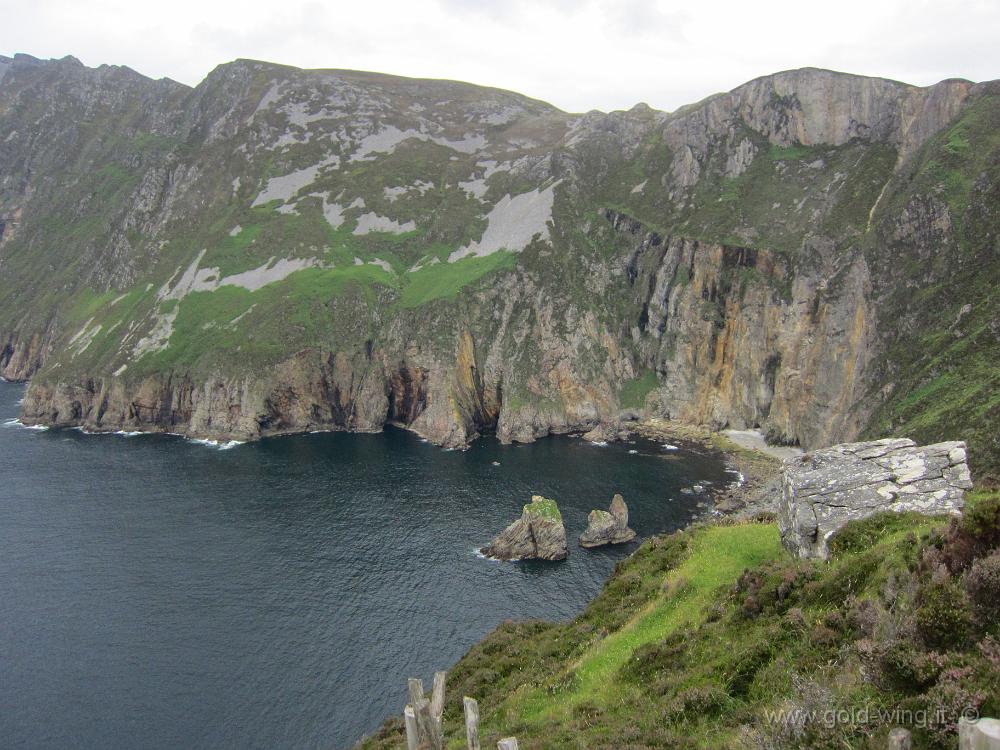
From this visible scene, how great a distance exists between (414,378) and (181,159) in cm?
11584

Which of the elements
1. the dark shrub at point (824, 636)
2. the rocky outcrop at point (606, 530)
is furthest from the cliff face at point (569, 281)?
the dark shrub at point (824, 636)

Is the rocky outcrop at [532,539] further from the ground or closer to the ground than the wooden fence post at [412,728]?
closer to the ground

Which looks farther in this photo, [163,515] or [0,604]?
[163,515]

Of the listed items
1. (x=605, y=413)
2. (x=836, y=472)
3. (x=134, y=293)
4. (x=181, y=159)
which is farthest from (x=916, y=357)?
(x=181, y=159)

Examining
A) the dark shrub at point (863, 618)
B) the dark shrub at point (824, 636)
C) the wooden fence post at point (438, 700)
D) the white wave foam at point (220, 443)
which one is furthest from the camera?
the white wave foam at point (220, 443)

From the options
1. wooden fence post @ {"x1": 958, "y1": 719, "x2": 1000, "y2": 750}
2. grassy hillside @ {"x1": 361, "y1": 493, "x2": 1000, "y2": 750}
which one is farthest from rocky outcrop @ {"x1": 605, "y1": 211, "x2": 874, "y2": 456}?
wooden fence post @ {"x1": 958, "y1": 719, "x2": 1000, "y2": 750}

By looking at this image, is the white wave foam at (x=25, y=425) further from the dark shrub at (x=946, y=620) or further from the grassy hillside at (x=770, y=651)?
the dark shrub at (x=946, y=620)

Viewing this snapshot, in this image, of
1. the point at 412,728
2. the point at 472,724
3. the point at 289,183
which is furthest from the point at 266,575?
the point at 289,183

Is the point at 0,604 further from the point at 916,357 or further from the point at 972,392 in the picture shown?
the point at 916,357

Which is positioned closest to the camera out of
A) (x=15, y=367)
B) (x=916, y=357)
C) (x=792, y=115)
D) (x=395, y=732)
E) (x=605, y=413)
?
(x=395, y=732)

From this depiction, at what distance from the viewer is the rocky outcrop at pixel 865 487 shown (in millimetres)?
20703

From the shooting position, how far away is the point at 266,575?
68625mm

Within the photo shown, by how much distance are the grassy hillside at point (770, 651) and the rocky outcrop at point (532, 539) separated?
136 ft

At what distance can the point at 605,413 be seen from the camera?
125 m
